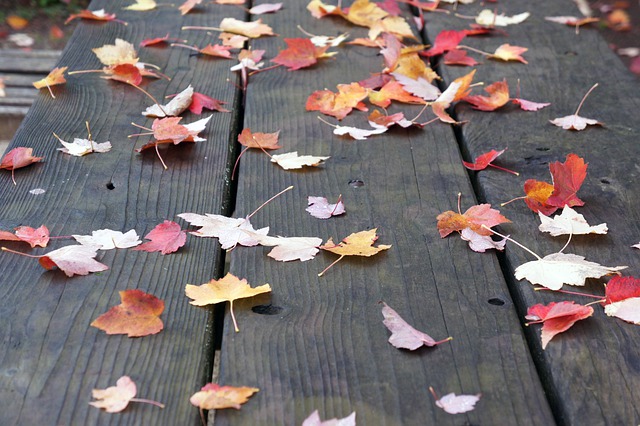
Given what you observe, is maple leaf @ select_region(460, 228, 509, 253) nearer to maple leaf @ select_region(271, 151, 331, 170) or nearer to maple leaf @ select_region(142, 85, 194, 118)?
maple leaf @ select_region(271, 151, 331, 170)

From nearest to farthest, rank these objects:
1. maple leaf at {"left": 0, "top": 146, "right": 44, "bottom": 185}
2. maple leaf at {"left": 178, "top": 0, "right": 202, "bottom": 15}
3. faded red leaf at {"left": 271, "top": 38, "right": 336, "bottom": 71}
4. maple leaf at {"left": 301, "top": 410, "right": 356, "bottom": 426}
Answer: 1. maple leaf at {"left": 301, "top": 410, "right": 356, "bottom": 426}
2. maple leaf at {"left": 0, "top": 146, "right": 44, "bottom": 185}
3. faded red leaf at {"left": 271, "top": 38, "right": 336, "bottom": 71}
4. maple leaf at {"left": 178, "top": 0, "right": 202, "bottom": 15}

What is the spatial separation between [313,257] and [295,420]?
1.10ft

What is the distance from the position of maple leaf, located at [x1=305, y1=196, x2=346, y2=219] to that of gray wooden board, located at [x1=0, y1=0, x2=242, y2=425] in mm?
157

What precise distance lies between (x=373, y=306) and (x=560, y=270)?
28 centimetres

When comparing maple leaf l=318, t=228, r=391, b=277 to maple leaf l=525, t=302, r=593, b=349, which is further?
maple leaf l=318, t=228, r=391, b=277

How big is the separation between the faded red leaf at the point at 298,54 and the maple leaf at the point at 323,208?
64cm

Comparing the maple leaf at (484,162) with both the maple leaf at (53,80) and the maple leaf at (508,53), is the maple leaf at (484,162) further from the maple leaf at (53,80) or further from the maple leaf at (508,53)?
the maple leaf at (53,80)

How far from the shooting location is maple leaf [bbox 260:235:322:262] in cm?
117

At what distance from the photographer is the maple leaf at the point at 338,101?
1666 mm

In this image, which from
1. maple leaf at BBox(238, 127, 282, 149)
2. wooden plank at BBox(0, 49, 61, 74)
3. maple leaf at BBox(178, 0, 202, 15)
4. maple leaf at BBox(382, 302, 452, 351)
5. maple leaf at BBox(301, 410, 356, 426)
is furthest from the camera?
wooden plank at BBox(0, 49, 61, 74)

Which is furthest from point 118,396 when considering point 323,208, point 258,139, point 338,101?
point 338,101

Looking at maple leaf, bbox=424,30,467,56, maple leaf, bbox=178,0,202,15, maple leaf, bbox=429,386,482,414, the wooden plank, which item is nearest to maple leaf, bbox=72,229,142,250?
maple leaf, bbox=429,386,482,414

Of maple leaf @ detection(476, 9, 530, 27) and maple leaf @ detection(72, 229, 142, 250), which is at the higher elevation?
maple leaf @ detection(72, 229, 142, 250)

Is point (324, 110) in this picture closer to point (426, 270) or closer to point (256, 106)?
point (256, 106)
